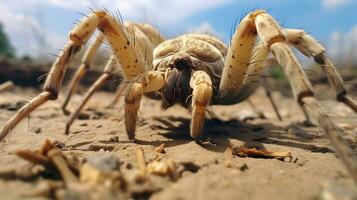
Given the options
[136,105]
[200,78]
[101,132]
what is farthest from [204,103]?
[101,132]

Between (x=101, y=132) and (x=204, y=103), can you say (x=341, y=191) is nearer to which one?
(x=204, y=103)

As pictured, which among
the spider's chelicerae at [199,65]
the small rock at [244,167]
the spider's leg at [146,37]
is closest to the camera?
the small rock at [244,167]

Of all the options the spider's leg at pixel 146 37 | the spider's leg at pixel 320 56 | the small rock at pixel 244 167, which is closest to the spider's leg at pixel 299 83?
the spider's leg at pixel 320 56

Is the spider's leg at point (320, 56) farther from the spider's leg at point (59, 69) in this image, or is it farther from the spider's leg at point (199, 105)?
the spider's leg at point (59, 69)

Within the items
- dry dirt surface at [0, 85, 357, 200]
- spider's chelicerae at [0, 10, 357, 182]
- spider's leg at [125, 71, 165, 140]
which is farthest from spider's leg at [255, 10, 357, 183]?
spider's leg at [125, 71, 165, 140]

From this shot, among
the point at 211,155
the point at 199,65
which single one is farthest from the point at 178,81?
the point at 211,155

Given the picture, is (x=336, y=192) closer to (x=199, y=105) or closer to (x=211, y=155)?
(x=211, y=155)
